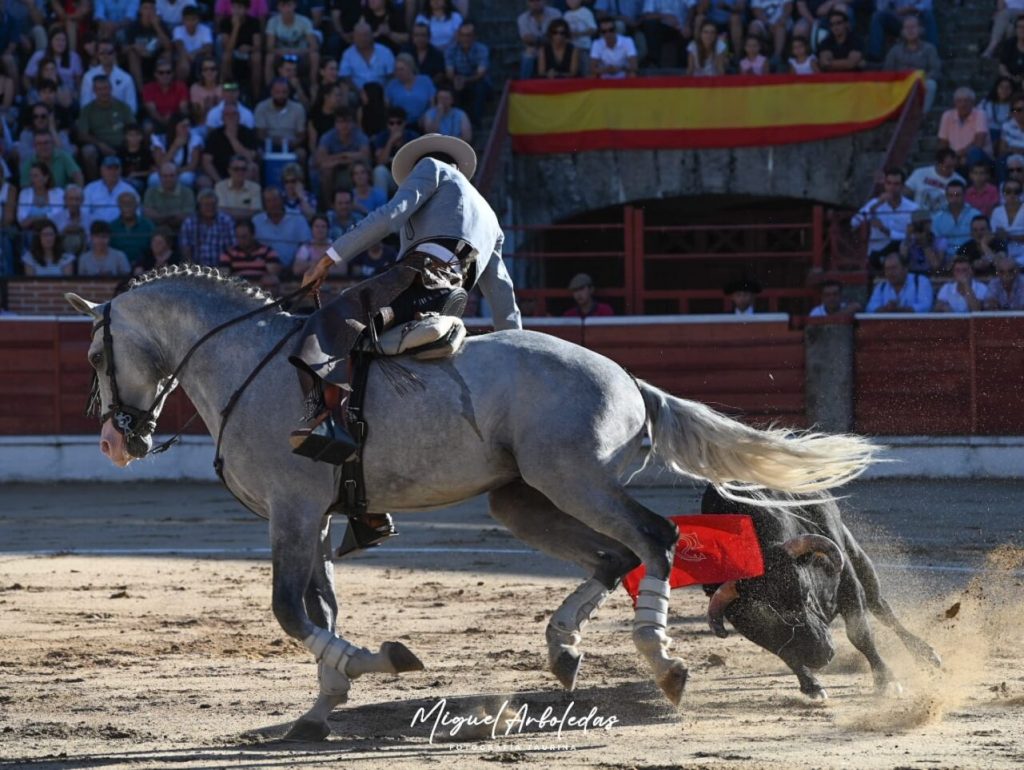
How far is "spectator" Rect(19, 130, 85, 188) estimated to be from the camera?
14.8 meters

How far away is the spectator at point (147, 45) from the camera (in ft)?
51.6

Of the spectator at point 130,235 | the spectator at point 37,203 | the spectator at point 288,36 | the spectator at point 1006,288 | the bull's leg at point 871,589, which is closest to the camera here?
the bull's leg at point 871,589

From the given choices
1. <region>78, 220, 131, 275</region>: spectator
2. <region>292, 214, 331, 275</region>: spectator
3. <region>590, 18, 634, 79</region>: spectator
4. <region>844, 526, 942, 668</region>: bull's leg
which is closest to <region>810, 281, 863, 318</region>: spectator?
<region>590, 18, 634, 79</region>: spectator

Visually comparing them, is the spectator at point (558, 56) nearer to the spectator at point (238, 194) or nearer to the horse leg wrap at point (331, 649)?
the spectator at point (238, 194)

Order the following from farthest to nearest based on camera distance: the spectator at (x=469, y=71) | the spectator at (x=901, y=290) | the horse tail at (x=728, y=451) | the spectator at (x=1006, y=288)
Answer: the spectator at (x=469, y=71)
the spectator at (x=901, y=290)
the spectator at (x=1006, y=288)
the horse tail at (x=728, y=451)

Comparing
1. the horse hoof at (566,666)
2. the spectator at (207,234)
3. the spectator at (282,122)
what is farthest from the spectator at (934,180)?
the horse hoof at (566,666)

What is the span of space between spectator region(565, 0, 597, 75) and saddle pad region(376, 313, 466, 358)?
406 inches

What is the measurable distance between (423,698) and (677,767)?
140 centimetres

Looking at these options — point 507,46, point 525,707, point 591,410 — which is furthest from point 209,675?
point 507,46

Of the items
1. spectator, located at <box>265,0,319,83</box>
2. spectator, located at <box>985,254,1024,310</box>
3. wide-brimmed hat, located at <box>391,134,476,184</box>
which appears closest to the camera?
wide-brimmed hat, located at <box>391,134,476,184</box>

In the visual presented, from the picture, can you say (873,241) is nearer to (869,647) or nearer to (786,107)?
(786,107)

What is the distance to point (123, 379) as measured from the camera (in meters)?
5.80

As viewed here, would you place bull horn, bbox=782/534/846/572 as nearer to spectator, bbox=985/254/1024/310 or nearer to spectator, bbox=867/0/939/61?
spectator, bbox=985/254/1024/310

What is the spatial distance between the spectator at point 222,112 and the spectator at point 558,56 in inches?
103
